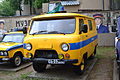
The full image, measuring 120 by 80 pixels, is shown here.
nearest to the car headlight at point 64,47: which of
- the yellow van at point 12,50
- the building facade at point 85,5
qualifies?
the yellow van at point 12,50

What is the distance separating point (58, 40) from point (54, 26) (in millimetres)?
800

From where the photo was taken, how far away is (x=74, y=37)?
596 centimetres

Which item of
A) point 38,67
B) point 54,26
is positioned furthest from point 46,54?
point 38,67

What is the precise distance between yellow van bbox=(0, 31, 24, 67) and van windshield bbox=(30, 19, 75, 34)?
6.50 feet

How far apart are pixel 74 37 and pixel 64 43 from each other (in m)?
0.39

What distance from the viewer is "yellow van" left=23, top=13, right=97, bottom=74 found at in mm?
5918

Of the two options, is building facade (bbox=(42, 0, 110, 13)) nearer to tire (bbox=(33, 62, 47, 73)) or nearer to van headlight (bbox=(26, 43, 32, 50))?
tire (bbox=(33, 62, 47, 73))

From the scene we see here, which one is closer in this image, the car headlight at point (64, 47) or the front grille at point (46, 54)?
the car headlight at point (64, 47)

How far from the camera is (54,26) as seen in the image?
6551mm

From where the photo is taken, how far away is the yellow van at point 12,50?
8.10 metres

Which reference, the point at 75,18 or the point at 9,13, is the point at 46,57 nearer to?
the point at 75,18

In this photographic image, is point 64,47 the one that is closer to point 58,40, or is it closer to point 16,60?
point 58,40

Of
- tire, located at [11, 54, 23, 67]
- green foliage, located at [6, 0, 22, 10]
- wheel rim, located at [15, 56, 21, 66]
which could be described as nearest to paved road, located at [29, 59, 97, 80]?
tire, located at [11, 54, 23, 67]

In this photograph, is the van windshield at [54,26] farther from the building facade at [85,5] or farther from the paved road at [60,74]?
the building facade at [85,5]
